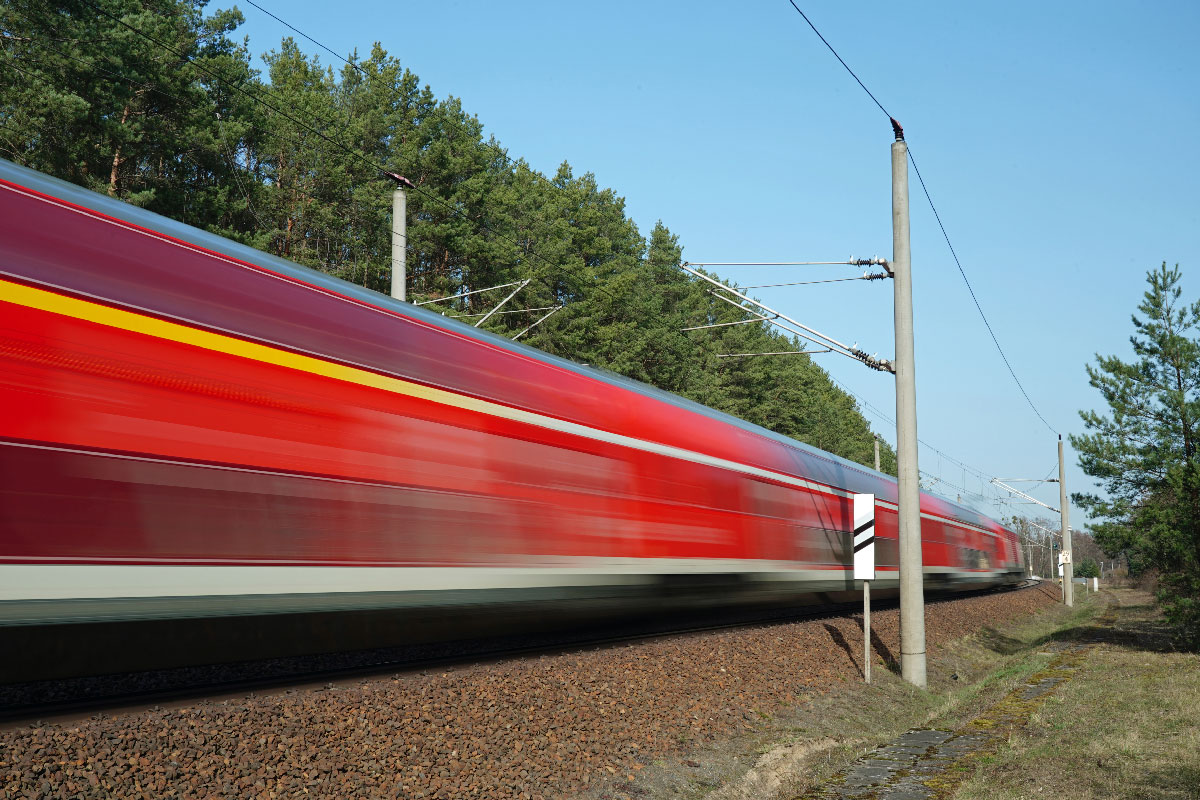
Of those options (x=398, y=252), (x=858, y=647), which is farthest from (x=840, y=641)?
(x=398, y=252)

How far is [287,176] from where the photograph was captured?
4497 centimetres

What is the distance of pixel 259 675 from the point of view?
27.3 feet

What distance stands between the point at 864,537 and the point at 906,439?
2.37m

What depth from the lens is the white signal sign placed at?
44.6 feet

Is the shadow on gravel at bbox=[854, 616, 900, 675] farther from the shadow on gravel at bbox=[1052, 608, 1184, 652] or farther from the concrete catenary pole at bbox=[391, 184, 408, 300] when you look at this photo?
the concrete catenary pole at bbox=[391, 184, 408, 300]

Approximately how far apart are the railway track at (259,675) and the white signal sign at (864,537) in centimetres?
269

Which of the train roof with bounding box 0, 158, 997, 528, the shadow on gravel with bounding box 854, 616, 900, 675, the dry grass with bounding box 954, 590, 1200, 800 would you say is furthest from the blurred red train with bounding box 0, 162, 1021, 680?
the shadow on gravel with bounding box 854, 616, 900, 675

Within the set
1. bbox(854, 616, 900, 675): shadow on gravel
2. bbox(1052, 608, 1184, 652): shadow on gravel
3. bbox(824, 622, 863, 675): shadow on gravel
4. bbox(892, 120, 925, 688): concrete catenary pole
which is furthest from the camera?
bbox(1052, 608, 1184, 652): shadow on gravel

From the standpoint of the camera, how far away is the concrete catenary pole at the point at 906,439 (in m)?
14.8

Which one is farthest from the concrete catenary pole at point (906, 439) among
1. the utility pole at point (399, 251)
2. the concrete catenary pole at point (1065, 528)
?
the concrete catenary pole at point (1065, 528)

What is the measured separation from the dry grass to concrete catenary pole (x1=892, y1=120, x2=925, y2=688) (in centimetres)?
202

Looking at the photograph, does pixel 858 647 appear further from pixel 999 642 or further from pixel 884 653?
pixel 999 642

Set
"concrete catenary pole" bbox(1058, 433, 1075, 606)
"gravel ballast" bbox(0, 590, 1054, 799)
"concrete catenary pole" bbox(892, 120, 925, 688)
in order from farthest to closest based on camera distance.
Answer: "concrete catenary pole" bbox(1058, 433, 1075, 606) → "concrete catenary pole" bbox(892, 120, 925, 688) → "gravel ballast" bbox(0, 590, 1054, 799)

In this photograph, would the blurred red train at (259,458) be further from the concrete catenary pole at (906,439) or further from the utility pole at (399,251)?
the concrete catenary pole at (906,439)
